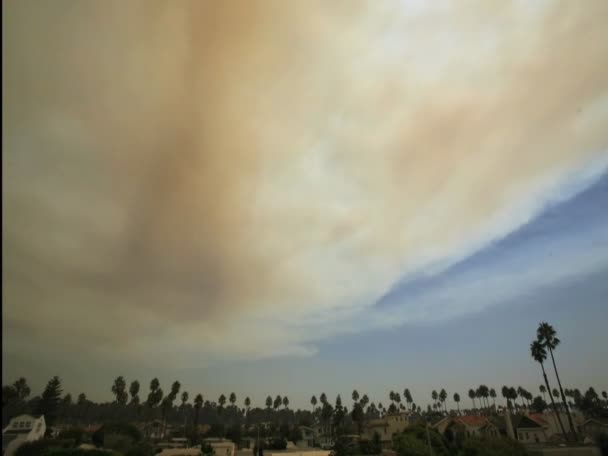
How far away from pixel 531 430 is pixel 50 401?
450 feet

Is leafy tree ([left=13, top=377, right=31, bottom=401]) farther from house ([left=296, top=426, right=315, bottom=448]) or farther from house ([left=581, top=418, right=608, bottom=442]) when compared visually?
house ([left=581, top=418, right=608, bottom=442])

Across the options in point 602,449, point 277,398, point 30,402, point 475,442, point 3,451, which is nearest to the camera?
point 602,449

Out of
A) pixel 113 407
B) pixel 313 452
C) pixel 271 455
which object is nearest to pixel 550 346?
pixel 313 452

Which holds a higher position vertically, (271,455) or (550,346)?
(550,346)

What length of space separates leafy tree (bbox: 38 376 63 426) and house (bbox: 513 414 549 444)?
12922 cm

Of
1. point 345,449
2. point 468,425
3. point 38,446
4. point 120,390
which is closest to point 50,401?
point 120,390

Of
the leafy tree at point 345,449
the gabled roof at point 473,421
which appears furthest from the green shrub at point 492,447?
the gabled roof at point 473,421

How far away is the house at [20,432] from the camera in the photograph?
65750 millimetres

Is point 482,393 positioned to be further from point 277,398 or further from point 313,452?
point 313,452

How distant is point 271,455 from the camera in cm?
6525

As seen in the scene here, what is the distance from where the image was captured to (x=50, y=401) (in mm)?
117125

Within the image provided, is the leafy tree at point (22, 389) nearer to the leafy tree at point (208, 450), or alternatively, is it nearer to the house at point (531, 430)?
the leafy tree at point (208, 450)

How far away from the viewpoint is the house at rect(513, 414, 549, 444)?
91.8 m

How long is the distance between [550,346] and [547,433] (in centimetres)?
2388
